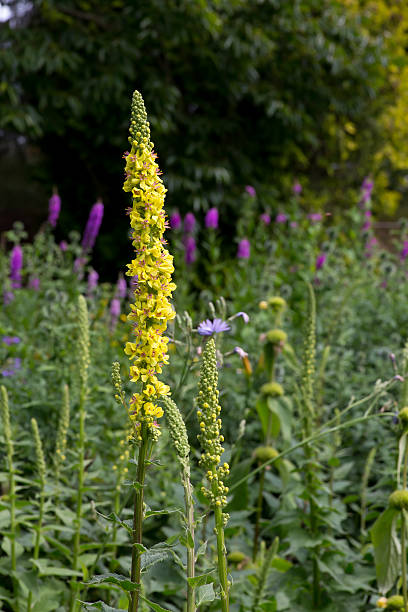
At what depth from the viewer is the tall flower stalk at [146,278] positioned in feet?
3.47

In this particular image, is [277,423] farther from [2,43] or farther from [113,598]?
[2,43]

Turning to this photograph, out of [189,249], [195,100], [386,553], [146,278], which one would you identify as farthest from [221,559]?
[195,100]

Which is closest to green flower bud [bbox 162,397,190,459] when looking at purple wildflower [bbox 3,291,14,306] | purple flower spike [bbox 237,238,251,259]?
purple wildflower [bbox 3,291,14,306]

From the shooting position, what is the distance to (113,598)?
215 centimetres

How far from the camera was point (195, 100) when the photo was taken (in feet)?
28.3

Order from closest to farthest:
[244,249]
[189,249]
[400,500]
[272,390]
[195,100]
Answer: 1. [400,500]
2. [272,390]
3. [244,249]
4. [189,249]
5. [195,100]

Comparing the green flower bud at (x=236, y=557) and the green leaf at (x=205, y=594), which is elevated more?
the green flower bud at (x=236, y=557)

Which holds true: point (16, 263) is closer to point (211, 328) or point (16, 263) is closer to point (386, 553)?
point (211, 328)

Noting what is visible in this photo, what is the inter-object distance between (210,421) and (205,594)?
0.32m

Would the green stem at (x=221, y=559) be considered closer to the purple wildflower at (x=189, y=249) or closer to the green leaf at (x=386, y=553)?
the green leaf at (x=386, y=553)

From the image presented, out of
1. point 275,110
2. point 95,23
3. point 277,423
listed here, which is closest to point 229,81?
point 275,110

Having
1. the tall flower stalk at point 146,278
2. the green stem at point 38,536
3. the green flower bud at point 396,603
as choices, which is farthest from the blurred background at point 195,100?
the tall flower stalk at point 146,278

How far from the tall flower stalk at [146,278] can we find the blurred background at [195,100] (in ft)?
20.6

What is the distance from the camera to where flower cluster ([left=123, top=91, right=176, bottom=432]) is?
41.7 inches
